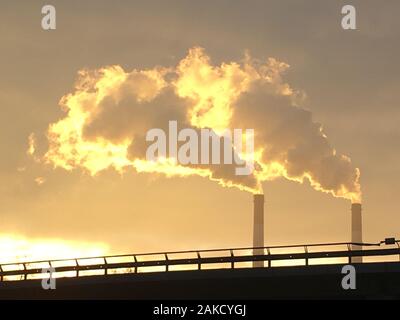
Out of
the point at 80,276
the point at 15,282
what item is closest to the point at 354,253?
the point at 80,276

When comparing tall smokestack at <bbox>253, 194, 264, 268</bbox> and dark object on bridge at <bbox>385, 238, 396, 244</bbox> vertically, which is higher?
tall smokestack at <bbox>253, 194, 264, 268</bbox>

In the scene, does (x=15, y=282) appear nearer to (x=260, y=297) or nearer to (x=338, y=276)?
(x=260, y=297)

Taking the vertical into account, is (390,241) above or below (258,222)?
below

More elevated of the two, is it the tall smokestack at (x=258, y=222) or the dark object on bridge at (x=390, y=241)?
the tall smokestack at (x=258, y=222)

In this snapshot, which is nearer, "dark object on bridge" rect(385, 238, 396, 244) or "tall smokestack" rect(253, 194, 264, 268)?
"dark object on bridge" rect(385, 238, 396, 244)

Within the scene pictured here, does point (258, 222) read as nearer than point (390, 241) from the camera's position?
No

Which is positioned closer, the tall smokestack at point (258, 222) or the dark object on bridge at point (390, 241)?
the dark object on bridge at point (390, 241)

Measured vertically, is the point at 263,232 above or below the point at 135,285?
above

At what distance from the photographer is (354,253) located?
122ft
